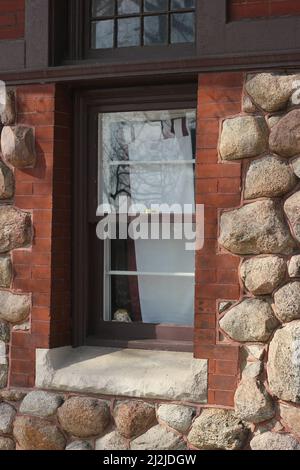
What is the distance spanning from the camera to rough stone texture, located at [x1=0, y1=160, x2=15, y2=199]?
4465 millimetres

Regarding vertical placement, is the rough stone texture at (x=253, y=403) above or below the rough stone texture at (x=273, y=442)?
above

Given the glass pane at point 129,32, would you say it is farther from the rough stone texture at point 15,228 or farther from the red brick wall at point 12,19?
the rough stone texture at point 15,228

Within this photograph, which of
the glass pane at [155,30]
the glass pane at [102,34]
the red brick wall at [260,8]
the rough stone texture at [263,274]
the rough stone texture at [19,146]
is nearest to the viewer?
the rough stone texture at [263,274]

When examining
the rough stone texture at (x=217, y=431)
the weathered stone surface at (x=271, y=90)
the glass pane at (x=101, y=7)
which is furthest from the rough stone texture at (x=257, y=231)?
the glass pane at (x=101, y=7)

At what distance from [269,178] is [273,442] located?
5.08ft

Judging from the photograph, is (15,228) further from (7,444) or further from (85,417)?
(7,444)

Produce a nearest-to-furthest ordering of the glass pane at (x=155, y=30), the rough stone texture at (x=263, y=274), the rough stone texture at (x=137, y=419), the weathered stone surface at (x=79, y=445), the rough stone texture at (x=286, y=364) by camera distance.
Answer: the rough stone texture at (x=286, y=364) < the rough stone texture at (x=263, y=274) < the rough stone texture at (x=137, y=419) < the weathered stone surface at (x=79, y=445) < the glass pane at (x=155, y=30)

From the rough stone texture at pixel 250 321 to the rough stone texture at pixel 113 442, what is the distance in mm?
979

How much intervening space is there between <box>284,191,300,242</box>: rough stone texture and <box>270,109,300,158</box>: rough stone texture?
0.84 ft

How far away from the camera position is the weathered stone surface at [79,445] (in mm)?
4230

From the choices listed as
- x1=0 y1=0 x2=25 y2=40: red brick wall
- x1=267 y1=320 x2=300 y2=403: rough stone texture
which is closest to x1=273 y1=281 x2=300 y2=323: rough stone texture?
x1=267 y1=320 x2=300 y2=403: rough stone texture

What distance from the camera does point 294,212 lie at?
3832mm

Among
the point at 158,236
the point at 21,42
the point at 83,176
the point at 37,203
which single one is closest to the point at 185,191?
the point at 158,236

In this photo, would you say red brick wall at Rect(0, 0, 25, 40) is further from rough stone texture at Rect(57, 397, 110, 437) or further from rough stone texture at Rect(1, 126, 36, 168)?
rough stone texture at Rect(57, 397, 110, 437)
